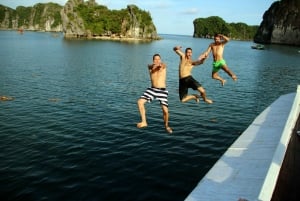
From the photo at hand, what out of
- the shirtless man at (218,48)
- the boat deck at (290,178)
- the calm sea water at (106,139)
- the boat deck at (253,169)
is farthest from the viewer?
the calm sea water at (106,139)

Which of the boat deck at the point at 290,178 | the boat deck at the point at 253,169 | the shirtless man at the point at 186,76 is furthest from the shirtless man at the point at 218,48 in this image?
the boat deck at the point at 290,178

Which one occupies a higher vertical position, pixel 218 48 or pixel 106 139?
pixel 218 48

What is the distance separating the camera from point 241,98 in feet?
175

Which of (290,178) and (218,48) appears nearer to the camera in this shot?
(290,178)

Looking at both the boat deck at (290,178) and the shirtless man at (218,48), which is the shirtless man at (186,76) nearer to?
the shirtless man at (218,48)

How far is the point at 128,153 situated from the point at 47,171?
283 inches

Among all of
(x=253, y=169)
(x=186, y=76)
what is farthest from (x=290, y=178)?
(x=186, y=76)

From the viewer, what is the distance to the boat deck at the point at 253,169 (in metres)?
17.9

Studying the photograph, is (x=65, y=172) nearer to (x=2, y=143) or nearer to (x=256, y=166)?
(x=2, y=143)

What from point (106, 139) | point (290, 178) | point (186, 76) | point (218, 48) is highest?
point (218, 48)

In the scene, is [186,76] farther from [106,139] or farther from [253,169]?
[106,139]

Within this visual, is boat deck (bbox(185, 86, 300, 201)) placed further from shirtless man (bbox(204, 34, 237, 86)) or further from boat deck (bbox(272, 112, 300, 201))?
shirtless man (bbox(204, 34, 237, 86))

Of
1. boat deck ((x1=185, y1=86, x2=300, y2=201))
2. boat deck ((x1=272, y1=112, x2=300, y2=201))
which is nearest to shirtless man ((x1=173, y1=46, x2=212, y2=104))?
boat deck ((x1=185, y1=86, x2=300, y2=201))

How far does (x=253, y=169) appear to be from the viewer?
Answer: 22531 mm
